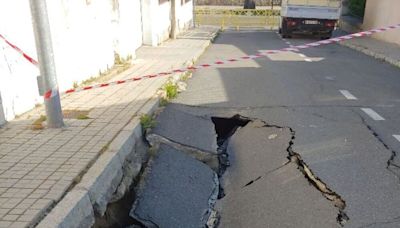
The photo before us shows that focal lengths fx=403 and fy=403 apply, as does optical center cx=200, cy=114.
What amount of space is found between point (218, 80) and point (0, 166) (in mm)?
6223

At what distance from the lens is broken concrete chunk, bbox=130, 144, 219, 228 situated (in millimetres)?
4035

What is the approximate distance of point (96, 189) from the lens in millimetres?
3684

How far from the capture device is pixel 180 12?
75.7ft

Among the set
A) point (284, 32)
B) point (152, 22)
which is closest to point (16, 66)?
point (152, 22)

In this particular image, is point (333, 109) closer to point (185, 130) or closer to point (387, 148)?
point (387, 148)

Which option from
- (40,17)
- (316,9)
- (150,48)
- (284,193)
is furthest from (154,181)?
(316,9)

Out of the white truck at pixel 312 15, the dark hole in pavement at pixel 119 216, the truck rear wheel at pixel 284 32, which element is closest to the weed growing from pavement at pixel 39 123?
the dark hole in pavement at pixel 119 216

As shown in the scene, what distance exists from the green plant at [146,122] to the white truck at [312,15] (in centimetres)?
1599

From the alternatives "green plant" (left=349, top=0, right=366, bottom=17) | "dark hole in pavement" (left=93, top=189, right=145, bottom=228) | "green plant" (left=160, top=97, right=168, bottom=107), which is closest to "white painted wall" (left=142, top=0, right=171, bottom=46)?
"green plant" (left=160, top=97, right=168, bottom=107)

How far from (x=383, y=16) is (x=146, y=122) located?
54.8 ft

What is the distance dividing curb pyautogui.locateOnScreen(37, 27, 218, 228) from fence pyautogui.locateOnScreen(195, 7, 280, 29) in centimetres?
2427

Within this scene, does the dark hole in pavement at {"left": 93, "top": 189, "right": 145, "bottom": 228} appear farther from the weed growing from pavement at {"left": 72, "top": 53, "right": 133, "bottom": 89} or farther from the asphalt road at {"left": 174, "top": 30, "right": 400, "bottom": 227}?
the weed growing from pavement at {"left": 72, "top": 53, "right": 133, "bottom": 89}

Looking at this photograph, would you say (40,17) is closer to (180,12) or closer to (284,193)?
(284,193)

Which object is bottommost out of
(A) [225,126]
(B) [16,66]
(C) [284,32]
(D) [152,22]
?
(C) [284,32]
